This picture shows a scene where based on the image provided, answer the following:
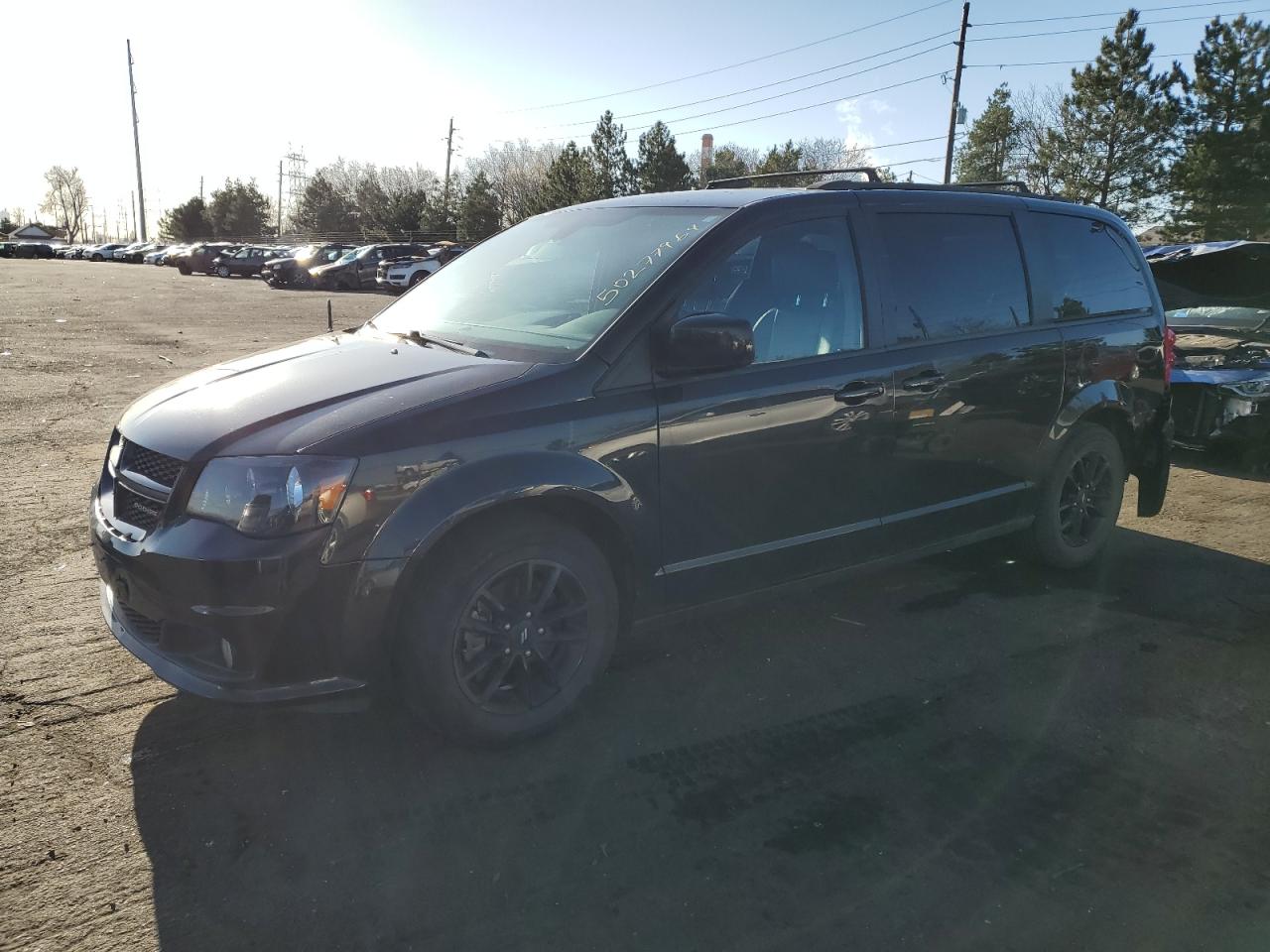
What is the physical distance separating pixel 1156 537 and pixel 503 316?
4640 millimetres

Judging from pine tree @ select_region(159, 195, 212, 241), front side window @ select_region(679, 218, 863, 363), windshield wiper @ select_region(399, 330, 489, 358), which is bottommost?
windshield wiper @ select_region(399, 330, 489, 358)

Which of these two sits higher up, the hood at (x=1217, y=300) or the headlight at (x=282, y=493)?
the hood at (x=1217, y=300)

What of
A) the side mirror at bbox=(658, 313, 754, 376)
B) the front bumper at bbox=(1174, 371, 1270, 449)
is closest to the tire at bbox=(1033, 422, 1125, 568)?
the side mirror at bbox=(658, 313, 754, 376)

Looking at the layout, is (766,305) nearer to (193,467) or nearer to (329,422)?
(329,422)

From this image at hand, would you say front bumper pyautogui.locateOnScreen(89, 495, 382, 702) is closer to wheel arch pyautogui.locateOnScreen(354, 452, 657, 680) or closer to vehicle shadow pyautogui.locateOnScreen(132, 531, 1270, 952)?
wheel arch pyautogui.locateOnScreen(354, 452, 657, 680)

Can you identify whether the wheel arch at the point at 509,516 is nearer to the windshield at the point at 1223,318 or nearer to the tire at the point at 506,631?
the tire at the point at 506,631

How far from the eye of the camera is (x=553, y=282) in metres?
3.92

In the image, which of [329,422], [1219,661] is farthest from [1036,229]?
[329,422]

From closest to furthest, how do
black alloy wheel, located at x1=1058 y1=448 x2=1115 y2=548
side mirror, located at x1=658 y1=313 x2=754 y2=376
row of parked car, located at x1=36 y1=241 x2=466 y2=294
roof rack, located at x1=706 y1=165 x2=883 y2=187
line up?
1. side mirror, located at x1=658 y1=313 x2=754 y2=376
2. roof rack, located at x1=706 y1=165 x2=883 y2=187
3. black alloy wheel, located at x1=1058 y1=448 x2=1115 y2=548
4. row of parked car, located at x1=36 y1=241 x2=466 y2=294

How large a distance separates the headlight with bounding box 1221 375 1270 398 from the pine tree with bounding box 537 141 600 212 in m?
49.3

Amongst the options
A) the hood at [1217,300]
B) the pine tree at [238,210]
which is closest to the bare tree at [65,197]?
the pine tree at [238,210]

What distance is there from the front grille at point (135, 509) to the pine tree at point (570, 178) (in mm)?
52782

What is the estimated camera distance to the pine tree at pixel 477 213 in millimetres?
64688

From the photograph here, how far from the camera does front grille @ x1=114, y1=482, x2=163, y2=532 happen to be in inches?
116
